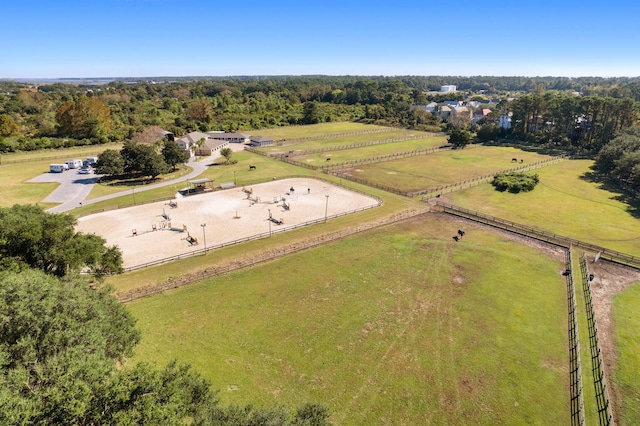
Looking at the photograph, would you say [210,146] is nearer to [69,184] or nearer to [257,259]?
[69,184]

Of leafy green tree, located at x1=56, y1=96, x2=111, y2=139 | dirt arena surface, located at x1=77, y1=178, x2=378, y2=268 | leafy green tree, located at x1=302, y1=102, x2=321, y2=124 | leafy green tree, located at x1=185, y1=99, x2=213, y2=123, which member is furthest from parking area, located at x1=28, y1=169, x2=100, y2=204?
leafy green tree, located at x1=302, y1=102, x2=321, y2=124

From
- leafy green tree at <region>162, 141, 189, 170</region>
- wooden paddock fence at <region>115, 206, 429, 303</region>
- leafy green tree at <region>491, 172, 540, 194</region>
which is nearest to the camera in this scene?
wooden paddock fence at <region>115, 206, 429, 303</region>

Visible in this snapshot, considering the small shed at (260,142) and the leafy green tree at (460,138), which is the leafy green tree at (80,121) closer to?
the small shed at (260,142)

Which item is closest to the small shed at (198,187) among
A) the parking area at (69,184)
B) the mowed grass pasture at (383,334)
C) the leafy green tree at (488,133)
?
the parking area at (69,184)

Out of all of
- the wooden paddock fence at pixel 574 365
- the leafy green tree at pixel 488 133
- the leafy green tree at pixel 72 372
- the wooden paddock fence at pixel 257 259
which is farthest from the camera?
the leafy green tree at pixel 488 133

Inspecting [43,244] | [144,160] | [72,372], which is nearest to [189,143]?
[144,160]

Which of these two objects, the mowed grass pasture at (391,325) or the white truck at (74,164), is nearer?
the mowed grass pasture at (391,325)

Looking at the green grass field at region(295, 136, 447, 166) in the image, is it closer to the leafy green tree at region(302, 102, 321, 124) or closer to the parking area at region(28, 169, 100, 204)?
the parking area at region(28, 169, 100, 204)

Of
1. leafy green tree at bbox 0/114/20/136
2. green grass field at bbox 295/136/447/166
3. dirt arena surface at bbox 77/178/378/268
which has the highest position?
leafy green tree at bbox 0/114/20/136
